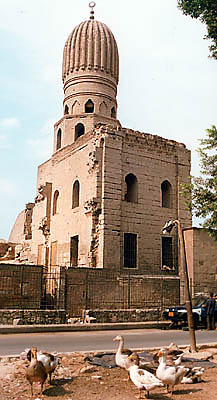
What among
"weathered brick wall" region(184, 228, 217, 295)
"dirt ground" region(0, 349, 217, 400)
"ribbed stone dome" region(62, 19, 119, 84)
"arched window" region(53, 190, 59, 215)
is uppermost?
"ribbed stone dome" region(62, 19, 119, 84)

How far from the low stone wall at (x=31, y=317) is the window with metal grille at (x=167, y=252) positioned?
8.65 m

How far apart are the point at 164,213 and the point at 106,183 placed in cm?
437

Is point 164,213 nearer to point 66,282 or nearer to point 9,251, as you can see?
point 66,282

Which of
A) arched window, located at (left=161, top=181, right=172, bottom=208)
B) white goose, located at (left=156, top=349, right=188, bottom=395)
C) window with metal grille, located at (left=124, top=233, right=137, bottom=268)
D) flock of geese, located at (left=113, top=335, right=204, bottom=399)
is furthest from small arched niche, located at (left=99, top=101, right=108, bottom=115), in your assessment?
white goose, located at (left=156, top=349, right=188, bottom=395)

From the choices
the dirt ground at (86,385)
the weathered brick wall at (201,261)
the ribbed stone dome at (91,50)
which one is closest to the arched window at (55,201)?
the ribbed stone dome at (91,50)

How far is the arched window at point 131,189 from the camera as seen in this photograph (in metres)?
24.1

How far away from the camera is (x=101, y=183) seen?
22.5 meters

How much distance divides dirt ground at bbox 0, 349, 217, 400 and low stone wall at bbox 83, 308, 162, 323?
986cm

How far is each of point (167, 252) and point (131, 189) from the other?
13.9 feet

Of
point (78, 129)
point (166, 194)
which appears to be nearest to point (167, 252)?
point (166, 194)

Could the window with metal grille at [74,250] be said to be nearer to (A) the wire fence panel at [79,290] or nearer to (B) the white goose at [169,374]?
(A) the wire fence panel at [79,290]

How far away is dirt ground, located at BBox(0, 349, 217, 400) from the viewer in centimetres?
630

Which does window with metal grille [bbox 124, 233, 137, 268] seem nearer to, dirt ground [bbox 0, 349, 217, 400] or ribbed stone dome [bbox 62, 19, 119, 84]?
ribbed stone dome [bbox 62, 19, 119, 84]

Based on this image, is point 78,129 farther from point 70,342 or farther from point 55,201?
point 70,342
